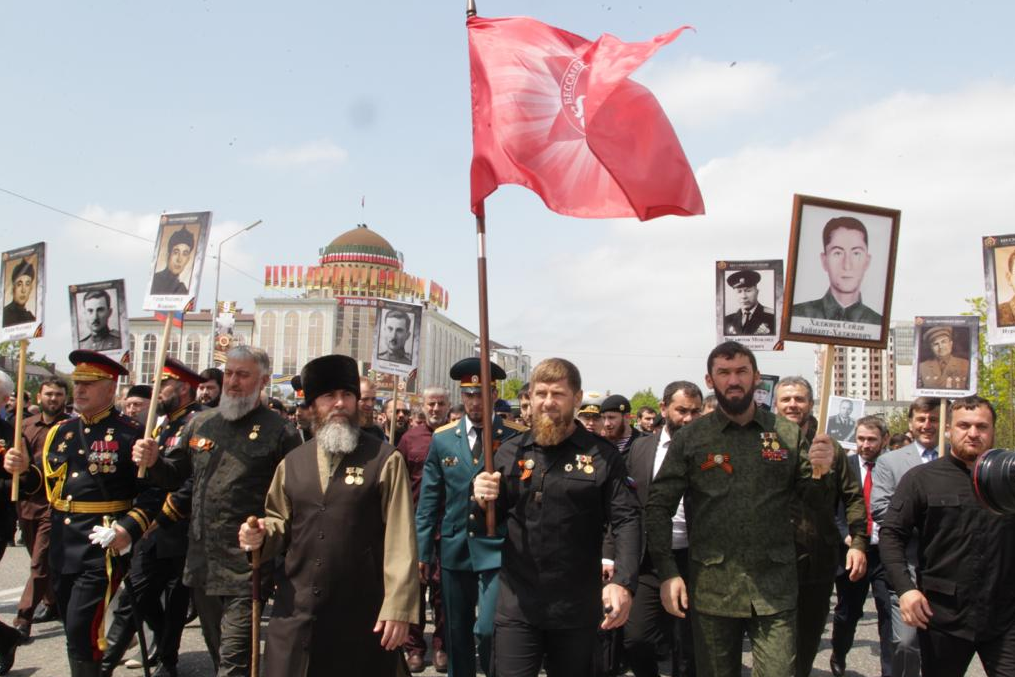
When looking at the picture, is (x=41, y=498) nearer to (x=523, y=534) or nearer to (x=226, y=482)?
(x=226, y=482)

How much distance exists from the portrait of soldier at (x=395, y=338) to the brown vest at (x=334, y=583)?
8.31 metres

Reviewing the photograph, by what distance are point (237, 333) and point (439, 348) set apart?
28.5m

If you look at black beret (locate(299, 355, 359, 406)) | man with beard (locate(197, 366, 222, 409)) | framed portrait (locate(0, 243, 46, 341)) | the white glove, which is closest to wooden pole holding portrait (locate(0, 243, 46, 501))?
framed portrait (locate(0, 243, 46, 341))

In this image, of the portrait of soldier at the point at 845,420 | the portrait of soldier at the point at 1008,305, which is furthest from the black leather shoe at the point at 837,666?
the portrait of soldier at the point at 845,420

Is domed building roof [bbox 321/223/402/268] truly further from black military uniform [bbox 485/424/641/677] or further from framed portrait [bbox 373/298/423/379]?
black military uniform [bbox 485/424/641/677]

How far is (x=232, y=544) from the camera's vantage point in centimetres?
591

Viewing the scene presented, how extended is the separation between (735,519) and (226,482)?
316cm

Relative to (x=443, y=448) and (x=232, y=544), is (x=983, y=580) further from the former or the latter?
(x=232, y=544)

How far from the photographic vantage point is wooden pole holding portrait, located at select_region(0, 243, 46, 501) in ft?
28.9

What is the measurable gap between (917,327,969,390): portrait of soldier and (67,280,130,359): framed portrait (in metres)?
8.50

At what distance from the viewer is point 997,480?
4281 mm

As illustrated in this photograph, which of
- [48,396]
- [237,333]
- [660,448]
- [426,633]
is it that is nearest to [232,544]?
[660,448]

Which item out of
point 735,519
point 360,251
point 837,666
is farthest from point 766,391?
point 360,251

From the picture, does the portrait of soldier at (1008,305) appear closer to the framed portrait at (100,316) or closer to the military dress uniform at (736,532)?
the military dress uniform at (736,532)
